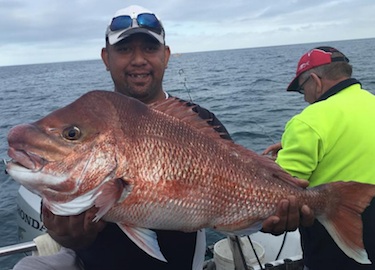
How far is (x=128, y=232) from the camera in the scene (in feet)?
5.86

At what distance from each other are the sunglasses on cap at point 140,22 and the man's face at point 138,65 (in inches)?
2.7

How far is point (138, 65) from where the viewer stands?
8.41 ft

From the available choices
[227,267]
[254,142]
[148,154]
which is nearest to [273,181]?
[148,154]

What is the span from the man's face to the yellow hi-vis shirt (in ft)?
3.48

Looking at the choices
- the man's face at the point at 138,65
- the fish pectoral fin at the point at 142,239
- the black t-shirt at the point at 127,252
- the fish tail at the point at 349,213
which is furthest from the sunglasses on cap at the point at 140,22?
the fish tail at the point at 349,213

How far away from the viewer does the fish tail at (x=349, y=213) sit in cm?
216

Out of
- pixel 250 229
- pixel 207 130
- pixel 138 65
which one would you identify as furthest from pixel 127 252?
pixel 138 65

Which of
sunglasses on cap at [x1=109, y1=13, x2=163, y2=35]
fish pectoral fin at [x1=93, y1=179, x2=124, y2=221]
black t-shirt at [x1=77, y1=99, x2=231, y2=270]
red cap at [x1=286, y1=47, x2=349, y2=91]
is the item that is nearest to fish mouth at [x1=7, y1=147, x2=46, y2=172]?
fish pectoral fin at [x1=93, y1=179, x2=124, y2=221]

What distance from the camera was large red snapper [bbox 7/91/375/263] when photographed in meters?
1.67

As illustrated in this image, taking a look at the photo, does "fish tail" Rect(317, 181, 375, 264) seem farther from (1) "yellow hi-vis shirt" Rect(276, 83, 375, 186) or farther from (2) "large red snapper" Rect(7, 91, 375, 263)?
(1) "yellow hi-vis shirt" Rect(276, 83, 375, 186)

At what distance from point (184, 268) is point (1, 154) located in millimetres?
10564

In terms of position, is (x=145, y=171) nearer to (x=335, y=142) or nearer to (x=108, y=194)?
(x=108, y=194)

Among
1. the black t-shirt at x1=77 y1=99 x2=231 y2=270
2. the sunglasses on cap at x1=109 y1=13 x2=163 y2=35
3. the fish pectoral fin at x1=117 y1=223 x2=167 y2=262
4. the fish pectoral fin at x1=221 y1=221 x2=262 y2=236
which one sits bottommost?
the black t-shirt at x1=77 y1=99 x2=231 y2=270

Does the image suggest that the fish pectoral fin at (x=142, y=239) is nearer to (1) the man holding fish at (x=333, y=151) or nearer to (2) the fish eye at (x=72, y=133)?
(2) the fish eye at (x=72, y=133)
